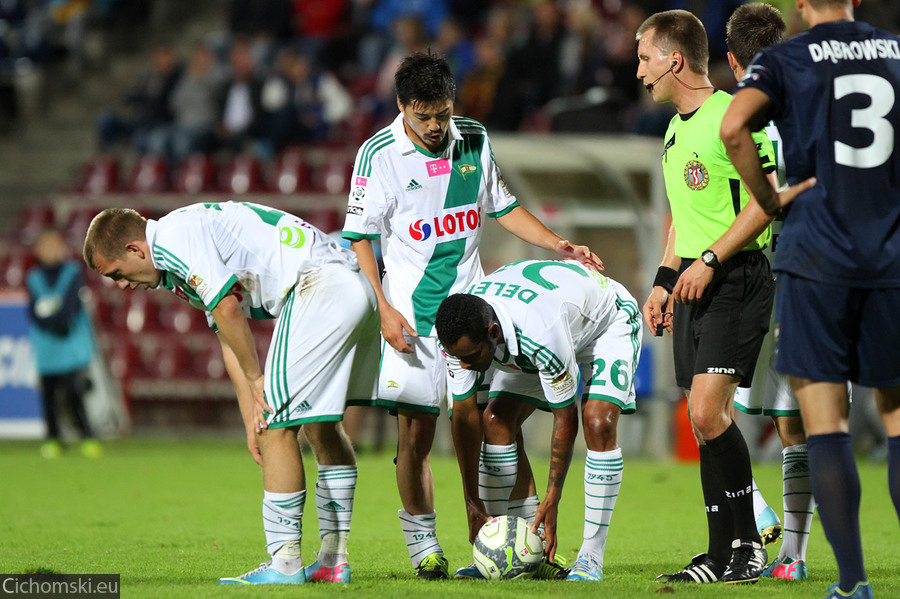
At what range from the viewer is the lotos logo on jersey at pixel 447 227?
5691 millimetres

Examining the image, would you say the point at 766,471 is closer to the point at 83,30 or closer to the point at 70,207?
the point at 70,207

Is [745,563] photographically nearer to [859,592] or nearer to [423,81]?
[859,592]

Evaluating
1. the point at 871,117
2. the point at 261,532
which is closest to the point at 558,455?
the point at 871,117

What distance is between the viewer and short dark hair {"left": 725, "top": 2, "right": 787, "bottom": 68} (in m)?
5.66

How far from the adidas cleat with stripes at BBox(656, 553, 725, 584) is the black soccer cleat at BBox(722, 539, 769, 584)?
4cm

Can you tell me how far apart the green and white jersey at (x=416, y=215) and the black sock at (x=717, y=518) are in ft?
4.65

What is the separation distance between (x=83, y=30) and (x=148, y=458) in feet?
35.8

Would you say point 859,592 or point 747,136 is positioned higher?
point 747,136

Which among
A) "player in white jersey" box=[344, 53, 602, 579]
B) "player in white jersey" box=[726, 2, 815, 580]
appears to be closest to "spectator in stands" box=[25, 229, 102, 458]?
"player in white jersey" box=[344, 53, 602, 579]

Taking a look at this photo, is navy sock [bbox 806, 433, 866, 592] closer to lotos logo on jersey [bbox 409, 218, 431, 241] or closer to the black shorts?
the black shorts

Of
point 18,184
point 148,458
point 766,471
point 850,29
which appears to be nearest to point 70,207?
point 18,184

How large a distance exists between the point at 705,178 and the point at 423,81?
1.33 metres

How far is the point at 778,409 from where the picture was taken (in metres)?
5.68

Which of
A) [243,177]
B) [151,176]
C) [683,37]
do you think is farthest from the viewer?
[151,176]
